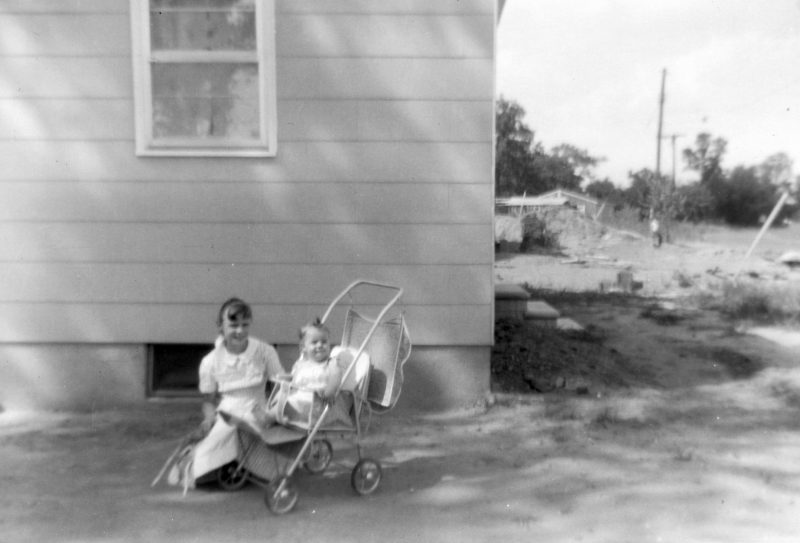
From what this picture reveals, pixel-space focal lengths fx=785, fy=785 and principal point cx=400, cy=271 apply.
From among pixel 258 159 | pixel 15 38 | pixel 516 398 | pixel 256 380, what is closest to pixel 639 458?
pixel 516 398

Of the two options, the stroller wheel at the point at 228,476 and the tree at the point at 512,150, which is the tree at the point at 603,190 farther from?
the stroller wheel at the point at 228,476

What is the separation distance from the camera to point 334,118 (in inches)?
238

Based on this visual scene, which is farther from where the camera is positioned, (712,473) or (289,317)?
(289,317)

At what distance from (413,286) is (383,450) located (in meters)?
1.36

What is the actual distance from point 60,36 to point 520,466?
Answer: 15.3 feet

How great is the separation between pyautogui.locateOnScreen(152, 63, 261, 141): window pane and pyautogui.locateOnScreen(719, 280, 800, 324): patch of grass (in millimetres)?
8228

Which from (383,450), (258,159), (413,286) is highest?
(258,159)

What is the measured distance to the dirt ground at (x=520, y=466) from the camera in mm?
4137

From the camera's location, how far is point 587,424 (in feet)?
19.3

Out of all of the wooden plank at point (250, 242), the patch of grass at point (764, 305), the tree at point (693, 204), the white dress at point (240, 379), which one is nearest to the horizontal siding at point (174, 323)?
the wooden plank at point (250, 242)

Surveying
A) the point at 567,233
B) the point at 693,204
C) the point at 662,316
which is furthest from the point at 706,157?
the point at 662,316

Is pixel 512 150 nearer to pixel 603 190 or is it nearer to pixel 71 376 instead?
pixel 603 190

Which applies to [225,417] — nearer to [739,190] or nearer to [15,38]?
[15,38]

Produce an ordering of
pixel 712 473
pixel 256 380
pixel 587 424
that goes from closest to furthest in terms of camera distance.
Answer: pixel 256 380
pixel 712 473
pixel 587 424
